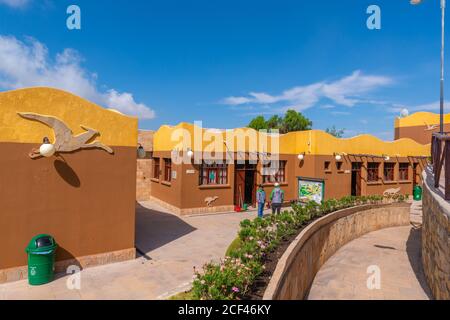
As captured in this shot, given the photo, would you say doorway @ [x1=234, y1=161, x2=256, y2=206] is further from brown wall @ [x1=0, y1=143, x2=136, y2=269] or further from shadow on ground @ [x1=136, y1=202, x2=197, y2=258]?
brown wall @ [x1=0, y1=143, x2=136, y2=269]

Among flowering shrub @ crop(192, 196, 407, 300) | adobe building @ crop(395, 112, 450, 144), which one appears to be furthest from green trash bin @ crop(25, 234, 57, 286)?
adobe building @ crop(395, 112, 450, 144)

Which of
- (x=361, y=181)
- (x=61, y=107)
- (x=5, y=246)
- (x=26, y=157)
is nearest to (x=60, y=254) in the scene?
(x=5, y=246)

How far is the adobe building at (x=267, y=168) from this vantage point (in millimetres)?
15156

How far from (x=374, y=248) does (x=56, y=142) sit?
1344 centimetres

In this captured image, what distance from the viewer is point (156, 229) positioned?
1205cm

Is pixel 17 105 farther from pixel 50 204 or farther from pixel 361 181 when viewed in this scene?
pixel 361 181

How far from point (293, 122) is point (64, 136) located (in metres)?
46.7

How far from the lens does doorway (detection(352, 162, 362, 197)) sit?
20.2 metres

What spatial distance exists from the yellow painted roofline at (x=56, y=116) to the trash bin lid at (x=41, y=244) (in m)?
2.30

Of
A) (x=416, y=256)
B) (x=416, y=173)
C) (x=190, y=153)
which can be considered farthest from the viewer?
(x=416, y=173)

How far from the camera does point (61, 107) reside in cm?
727

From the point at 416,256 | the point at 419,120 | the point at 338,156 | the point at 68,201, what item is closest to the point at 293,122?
the point at 419,120

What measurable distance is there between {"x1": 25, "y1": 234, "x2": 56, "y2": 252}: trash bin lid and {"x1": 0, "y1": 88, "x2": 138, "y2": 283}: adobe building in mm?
254

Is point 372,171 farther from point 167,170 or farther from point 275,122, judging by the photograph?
point 275,122
